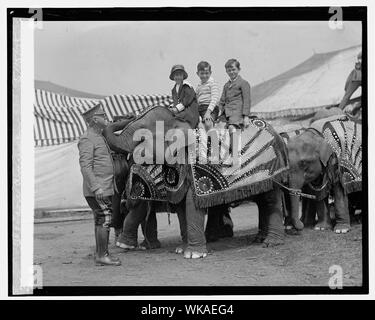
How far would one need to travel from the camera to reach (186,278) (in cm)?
692

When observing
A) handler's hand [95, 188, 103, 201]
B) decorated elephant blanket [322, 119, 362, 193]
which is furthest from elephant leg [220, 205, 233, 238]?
handler's hand [95, 188, 103, 201]

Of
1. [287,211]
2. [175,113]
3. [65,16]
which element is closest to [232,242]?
[287,211]

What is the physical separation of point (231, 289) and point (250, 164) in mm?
1058

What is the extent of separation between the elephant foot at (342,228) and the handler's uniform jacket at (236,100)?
1430mm

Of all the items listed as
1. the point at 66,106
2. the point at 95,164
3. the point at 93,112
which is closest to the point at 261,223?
the point at 95,164

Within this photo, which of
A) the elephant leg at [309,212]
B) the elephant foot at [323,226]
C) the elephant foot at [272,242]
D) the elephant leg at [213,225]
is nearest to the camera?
the elephant foot at [272,242]

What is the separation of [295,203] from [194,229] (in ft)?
3.96

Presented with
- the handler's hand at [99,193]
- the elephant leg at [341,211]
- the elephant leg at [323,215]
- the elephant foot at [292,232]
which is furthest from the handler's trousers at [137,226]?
the elephant leg at [341,211]

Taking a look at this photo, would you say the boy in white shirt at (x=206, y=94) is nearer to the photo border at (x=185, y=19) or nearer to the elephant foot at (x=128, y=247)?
the photo border at (x=185, y=19)

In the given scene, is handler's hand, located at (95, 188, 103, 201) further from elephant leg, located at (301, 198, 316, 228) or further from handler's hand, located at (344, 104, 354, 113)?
handler's hand, located at (344, 104, 354, 113)

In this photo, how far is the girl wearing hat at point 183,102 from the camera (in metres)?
7.18
